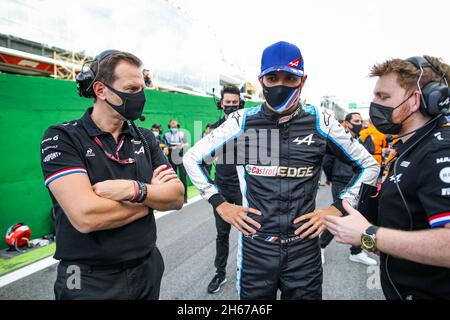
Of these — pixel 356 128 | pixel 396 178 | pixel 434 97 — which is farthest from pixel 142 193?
pixel 356 128

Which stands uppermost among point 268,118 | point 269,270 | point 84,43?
point 84,43

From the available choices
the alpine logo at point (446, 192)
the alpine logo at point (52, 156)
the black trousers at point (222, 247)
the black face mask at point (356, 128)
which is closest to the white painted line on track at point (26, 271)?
the black trousers at point (222, 247)

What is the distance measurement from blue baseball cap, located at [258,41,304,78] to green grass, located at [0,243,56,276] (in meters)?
3.58

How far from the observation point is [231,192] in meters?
3.17

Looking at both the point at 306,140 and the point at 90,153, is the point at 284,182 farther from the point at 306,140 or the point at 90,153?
the point at 90,153

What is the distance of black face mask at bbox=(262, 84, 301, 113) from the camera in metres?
1.75

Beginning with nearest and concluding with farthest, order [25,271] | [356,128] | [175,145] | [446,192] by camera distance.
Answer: [446,192] < [25,271] < [356,128] < [175,145]

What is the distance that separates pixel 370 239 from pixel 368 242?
0.05 ft

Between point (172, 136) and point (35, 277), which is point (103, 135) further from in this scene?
point (172, 136)

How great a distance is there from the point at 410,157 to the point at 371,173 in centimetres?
62

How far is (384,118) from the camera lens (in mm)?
1501

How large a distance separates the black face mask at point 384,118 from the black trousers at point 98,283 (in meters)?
1.52

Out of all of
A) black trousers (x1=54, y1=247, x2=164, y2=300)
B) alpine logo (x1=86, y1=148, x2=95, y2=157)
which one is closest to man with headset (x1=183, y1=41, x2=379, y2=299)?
black trousers (x1=54, y1=247, x2=164, y2=300)

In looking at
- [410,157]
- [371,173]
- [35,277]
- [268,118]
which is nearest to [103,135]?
[268,118]
